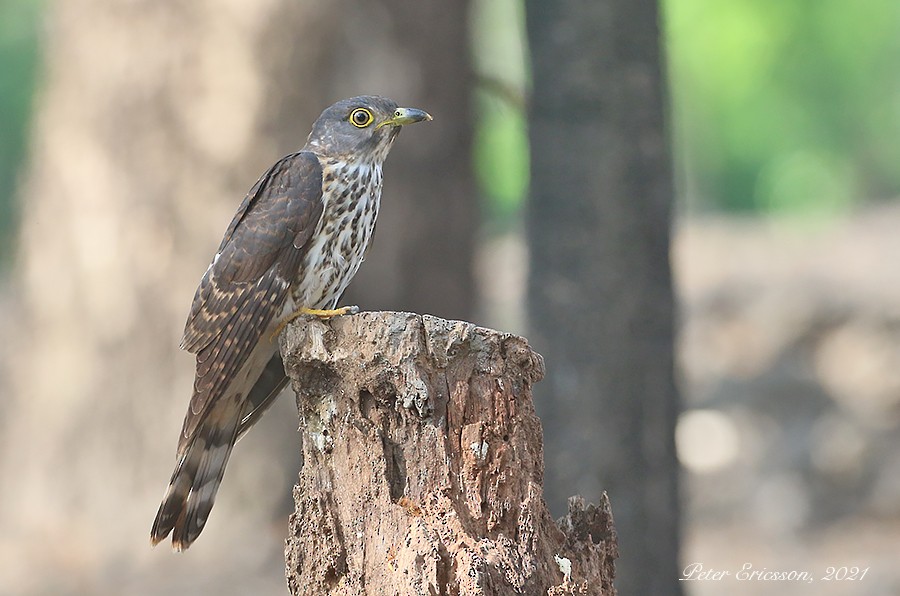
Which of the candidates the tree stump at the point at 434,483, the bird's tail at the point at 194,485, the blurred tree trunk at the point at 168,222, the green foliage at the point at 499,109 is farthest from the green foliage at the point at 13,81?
the tree stump at the point at 434,483

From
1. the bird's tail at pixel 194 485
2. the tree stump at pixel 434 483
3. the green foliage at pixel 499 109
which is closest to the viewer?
the tree stump at pixel 434 483

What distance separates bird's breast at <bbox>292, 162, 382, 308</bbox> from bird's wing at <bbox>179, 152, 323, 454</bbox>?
0.06 m

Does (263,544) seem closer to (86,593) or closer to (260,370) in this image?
(86,593)

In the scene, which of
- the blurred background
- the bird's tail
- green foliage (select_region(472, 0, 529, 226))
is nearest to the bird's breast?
the bird's tail

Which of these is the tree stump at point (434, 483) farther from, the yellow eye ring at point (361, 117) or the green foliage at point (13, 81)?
the green foliage at point (13, 81)

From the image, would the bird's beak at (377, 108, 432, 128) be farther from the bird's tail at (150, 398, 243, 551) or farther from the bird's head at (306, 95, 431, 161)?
the bird's tail at (150, 398, 243, 551)

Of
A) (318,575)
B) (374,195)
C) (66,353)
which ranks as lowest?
(318,575)

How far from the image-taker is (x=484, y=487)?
332 cm

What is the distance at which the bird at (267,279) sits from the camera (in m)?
4.34

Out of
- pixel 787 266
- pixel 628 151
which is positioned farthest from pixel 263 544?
pixel 787 266

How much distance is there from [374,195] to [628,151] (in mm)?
1166

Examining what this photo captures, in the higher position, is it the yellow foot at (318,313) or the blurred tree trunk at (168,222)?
the blurred tree trunk at (168,222)

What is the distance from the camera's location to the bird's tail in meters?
4.30

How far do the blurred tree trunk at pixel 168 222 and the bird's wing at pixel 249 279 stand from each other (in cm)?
318
